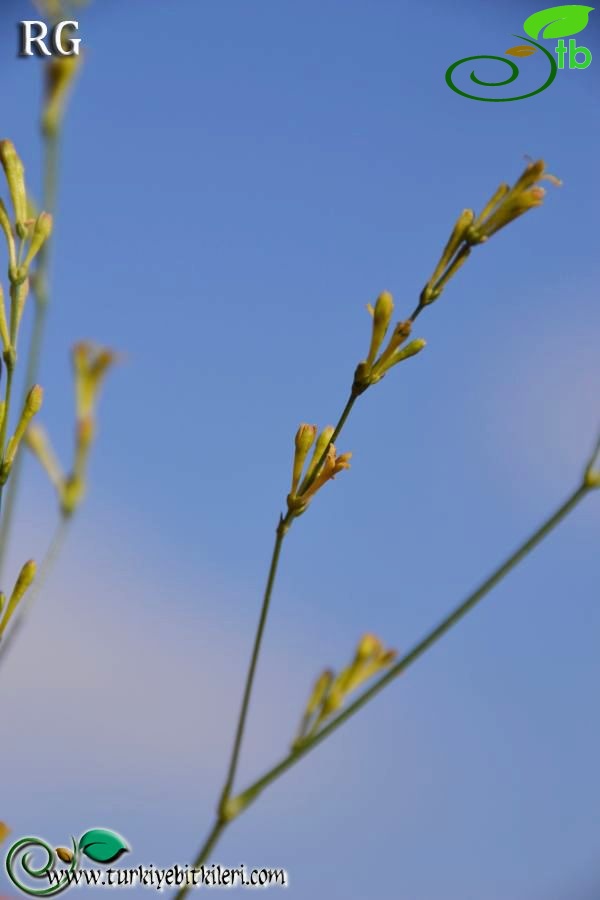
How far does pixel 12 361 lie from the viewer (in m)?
0.76

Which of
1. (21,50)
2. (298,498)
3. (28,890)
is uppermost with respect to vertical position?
(21,50)

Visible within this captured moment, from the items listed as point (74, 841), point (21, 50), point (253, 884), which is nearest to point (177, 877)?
point (74, 841)

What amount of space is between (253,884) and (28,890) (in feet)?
0.97

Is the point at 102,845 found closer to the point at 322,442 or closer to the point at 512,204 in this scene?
the point at 322,442

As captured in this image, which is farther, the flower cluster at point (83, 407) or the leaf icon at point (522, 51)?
the leaf icon at point (522, 51)

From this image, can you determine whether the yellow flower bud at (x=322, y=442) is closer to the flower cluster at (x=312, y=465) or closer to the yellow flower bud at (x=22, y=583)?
the flower cluster at (x=312, y=465)

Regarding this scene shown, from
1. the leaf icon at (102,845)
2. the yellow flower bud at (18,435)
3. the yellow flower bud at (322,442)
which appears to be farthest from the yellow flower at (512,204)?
the leaf icon at (102,845)

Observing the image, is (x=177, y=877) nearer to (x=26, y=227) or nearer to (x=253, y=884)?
(x=253, y=884)

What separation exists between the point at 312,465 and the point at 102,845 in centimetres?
37

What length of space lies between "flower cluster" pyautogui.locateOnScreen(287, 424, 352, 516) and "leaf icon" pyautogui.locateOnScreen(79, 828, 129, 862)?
0.33 m

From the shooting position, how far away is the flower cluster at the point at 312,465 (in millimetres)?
789

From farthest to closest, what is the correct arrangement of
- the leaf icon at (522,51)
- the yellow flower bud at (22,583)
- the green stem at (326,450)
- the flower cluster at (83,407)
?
1. the leaf icon at (522,51)
2. the green stem at (326,450)
3. the yellow flower bud at (22,583)
4. the flower cluster at (83,407)

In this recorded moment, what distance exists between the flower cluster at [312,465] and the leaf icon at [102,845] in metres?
0.33

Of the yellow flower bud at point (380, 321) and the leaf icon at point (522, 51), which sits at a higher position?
the leaf icon at point (522, 51)
